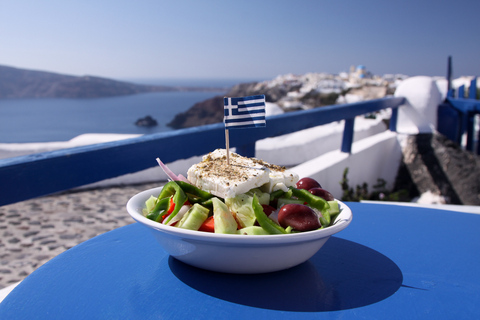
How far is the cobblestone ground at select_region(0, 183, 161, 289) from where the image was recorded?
248 cm

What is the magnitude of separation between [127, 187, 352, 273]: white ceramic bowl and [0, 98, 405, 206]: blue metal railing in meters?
0.52

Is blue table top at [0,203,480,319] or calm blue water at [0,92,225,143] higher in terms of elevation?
blue table top at [0,203,480,319]

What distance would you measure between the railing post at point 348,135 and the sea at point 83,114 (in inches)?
290

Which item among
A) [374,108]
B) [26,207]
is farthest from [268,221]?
[26,207]

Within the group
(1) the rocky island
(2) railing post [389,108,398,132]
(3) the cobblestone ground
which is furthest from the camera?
(1) the rocky island

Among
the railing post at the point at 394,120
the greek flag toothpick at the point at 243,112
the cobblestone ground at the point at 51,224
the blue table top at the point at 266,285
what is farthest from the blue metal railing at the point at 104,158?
the railing post at the point at 394,120

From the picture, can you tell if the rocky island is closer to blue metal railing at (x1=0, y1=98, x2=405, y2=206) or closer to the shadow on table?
blue metal railing at (x1=0, y1=98, x2=405, y2=206)

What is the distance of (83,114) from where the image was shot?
3019 cm

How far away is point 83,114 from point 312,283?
32.5m

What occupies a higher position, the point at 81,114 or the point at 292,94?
the point at 292,94

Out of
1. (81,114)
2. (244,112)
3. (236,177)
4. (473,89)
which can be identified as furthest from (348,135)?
(81,114)

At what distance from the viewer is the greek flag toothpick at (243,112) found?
753mm

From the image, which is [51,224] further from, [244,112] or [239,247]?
[239,247]

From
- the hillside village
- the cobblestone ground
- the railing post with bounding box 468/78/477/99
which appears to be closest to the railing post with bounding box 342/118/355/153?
the cobblestone ground
